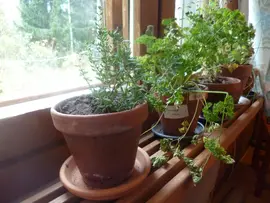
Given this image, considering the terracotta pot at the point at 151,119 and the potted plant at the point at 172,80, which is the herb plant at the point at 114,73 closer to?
the potted plant at the point at 172,80

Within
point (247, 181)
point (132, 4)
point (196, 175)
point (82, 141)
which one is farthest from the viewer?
point (247, 181)

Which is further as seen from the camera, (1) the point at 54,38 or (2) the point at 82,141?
(1) the point at 54,38

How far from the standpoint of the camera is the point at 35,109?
23.8 inches

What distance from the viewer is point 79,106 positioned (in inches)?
20.6

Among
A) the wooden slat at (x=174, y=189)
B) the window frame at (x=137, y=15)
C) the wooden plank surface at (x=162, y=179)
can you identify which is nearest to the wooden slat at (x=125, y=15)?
the window frame at (x=137, y=15)

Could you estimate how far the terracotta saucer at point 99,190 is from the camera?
0.49 m

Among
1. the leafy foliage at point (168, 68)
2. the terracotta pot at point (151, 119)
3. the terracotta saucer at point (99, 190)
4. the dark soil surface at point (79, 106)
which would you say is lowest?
the terracotta saucer at point (99, 190)

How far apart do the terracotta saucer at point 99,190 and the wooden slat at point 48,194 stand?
0.12 feet

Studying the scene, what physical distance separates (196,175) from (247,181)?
1355 millimetres

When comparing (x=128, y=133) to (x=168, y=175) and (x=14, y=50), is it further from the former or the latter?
(x=14, y=50)

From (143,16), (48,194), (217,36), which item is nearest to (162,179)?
(48,194)

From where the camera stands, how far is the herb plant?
0.50m

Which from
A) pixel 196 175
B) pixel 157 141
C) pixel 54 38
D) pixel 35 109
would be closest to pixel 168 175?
pixel 196 175

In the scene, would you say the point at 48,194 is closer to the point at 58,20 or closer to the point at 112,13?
the point at 58,20
